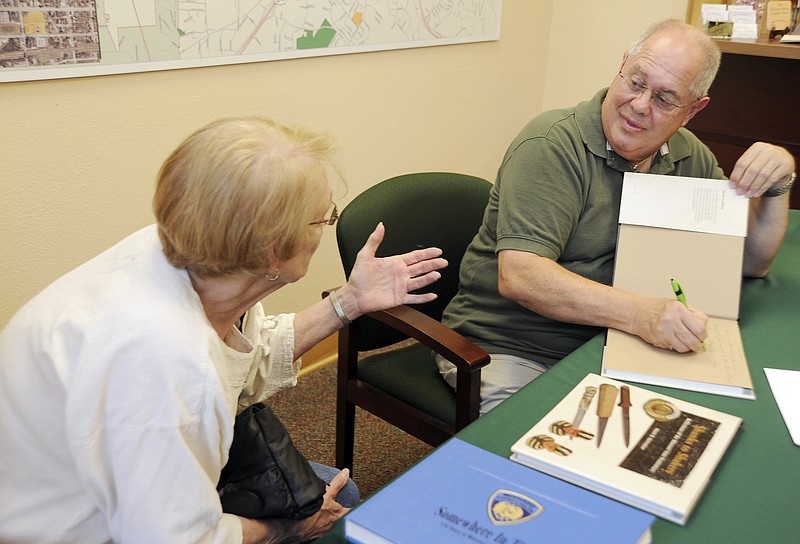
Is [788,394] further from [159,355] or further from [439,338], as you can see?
[159,355]

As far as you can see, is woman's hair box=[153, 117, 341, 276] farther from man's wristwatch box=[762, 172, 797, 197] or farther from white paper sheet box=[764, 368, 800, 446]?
man's wristwatch box=[762, 172, 797, 197]

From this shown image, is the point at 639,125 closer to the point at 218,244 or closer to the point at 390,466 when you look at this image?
the point at 218,244

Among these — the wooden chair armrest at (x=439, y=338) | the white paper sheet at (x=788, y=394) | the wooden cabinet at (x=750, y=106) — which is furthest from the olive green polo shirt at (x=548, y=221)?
the wooden cabinet at (x=750, y=106)

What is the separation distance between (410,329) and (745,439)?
0.74 m

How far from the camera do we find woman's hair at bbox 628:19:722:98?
1.90 metres

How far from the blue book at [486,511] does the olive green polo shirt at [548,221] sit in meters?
0.78

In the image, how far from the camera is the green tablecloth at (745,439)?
41.5 inches

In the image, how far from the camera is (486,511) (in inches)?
39.6

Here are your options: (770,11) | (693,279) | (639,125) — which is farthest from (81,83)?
(770,11)

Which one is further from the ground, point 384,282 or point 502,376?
point 384,282

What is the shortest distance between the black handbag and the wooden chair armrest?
475 mm

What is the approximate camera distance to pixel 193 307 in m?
1.14

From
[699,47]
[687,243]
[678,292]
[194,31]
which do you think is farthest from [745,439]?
[194,31]

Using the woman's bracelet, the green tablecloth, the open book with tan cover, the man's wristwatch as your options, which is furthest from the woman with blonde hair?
the man's wristwatch
